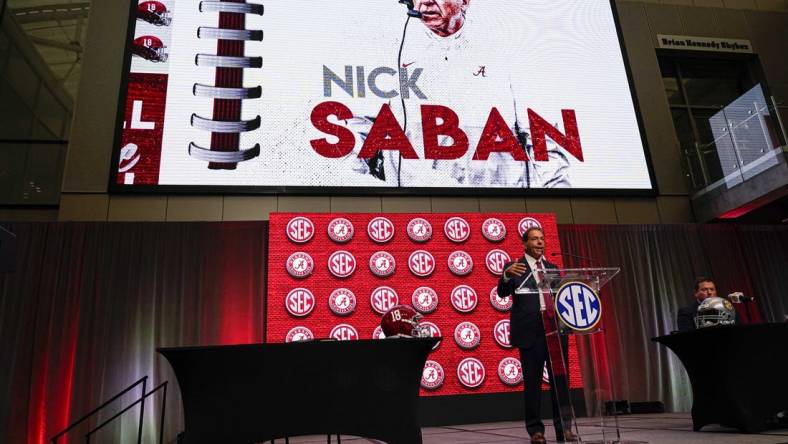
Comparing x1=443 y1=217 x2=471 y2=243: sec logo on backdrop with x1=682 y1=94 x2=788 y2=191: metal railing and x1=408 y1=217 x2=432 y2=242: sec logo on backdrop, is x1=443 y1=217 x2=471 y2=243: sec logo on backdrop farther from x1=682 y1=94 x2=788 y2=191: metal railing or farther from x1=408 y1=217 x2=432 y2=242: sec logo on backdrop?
x1=682 y1=94 x2=788 y2=191: metal railing

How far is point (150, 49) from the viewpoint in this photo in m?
7.39

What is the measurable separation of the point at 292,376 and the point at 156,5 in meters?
6.68

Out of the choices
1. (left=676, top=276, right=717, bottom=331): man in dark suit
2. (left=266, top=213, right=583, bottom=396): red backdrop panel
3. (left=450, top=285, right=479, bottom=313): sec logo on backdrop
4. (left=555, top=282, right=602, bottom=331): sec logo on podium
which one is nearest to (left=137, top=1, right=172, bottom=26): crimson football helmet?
(left=266, top=213, right=583, bottom=396): red backdrop panel

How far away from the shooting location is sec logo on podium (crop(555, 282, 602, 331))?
9.28 ft

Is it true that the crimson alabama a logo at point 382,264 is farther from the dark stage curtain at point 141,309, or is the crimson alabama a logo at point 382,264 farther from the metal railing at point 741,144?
the metal railing at point 741,144

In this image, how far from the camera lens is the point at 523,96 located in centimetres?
790

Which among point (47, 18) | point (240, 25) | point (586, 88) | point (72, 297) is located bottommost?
point (72, 297)

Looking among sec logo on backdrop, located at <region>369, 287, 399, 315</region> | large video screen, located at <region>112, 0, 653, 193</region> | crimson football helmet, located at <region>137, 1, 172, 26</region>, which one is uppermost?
crimson football helmet, located at <region>137, 1, 172, 26</region>

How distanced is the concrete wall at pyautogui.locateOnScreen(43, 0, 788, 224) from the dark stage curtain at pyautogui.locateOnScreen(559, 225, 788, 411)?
1.08 feet

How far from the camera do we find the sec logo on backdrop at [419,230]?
258 inches

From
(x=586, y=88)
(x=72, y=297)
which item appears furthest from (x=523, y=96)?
(x=72, y=297)

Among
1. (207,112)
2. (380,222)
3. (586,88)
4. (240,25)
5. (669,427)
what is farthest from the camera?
(586,88)

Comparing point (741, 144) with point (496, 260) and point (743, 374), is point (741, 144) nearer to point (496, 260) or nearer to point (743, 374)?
point (496, 260)

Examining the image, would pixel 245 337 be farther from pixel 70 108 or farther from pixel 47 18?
pixel 47 18
